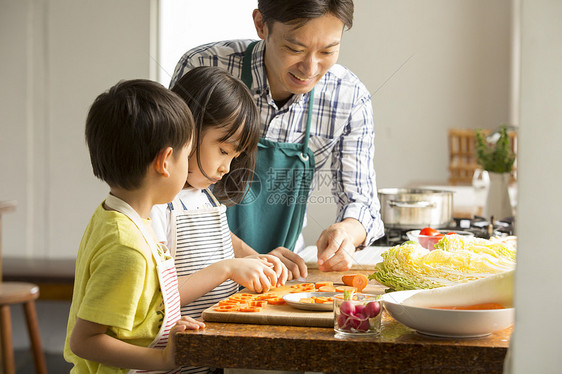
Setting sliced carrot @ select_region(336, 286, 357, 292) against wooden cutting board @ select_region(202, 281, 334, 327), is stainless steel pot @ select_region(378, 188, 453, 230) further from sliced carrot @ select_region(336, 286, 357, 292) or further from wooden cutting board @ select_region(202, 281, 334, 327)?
wooden cutting board @ select_region(202, 281, 334, 327)

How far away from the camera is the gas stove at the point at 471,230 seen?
1.22 metres

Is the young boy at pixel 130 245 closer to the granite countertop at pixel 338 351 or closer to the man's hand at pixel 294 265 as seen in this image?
the granite countertop at pixel 338 351

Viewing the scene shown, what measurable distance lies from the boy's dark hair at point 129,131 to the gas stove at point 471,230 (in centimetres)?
65

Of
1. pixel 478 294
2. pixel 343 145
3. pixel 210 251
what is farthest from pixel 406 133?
pixel 478 294

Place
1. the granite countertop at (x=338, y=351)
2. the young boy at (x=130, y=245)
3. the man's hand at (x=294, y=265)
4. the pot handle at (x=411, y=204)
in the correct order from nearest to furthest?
1. the granite countertop at (x=338, y=351)
2. the young boy at (x=130, y=245)
3. the man's hand at (x=294, y=265)
4. the pot handle at (x=411, y=204)

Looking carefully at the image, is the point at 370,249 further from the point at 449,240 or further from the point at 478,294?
the point at 478,294

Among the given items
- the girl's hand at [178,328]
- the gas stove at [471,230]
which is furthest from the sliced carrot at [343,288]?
the gas stove at [471,230]

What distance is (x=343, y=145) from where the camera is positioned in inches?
44.8

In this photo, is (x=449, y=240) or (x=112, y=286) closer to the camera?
(x=112, y=286)

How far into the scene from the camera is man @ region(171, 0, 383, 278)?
104 cm

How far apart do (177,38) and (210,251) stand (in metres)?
0.42

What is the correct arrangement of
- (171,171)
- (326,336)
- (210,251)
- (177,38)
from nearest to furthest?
(326,336)
(171,171)
(210,251)
(177,38)

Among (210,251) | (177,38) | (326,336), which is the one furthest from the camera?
(177,38)

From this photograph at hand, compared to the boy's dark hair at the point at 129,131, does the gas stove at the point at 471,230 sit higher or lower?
lower
